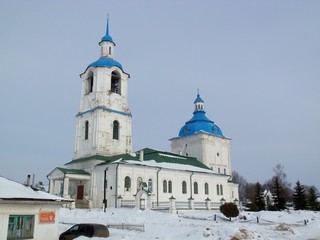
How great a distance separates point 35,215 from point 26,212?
0.49m

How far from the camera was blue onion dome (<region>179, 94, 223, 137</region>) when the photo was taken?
2372 inches

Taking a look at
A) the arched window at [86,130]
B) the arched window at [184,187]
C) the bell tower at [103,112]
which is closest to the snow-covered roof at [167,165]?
the arched window at [184,187]

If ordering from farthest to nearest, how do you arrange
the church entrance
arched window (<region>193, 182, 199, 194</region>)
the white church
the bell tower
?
arched window (<region>193, 182, 199, 194</region>), the bell tower, the white church, the church entrance

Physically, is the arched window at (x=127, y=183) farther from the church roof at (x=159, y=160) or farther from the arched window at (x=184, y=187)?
the arched window at (x=184, y=187)

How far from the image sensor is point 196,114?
62562 mm

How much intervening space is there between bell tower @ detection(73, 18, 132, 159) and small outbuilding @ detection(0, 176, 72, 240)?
26.0 m

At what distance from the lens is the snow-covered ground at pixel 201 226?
59.9 ft

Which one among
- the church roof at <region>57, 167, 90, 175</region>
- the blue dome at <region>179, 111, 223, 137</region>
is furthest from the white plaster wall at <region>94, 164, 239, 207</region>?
the blue dome at <region>179, 111, 223, 137</region>

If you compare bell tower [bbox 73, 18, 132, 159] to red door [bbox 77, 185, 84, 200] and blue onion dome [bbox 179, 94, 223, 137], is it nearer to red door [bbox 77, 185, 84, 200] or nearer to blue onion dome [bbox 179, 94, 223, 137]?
red door [bbox 77, 185, 84, 200]

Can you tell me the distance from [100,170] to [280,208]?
25.6 metres

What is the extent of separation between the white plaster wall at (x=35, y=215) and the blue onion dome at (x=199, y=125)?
1766 inches

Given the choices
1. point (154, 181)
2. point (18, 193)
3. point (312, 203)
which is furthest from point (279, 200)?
point (18, 193)

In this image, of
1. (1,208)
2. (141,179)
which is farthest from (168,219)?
(1,208)

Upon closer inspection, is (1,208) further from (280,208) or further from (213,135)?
(213,135)
